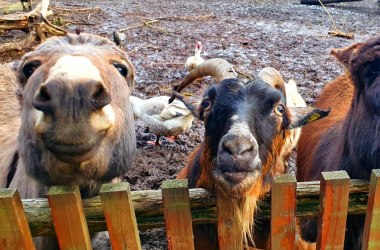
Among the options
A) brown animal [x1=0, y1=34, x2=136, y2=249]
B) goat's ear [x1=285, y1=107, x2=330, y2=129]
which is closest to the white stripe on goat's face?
brown animal [x1=0, y1=34, x2=136, y2=249]

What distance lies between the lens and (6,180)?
3158 mm

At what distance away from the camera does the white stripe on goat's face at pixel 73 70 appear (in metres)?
1.94

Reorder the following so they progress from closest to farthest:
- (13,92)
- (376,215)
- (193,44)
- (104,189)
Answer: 1. (104,189)
2. (376,215)
3. (13,92)
4. (193,44)

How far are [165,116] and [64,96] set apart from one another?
13.3 ft

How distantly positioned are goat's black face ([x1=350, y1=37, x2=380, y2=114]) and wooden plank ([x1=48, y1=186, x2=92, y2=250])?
6.68ft

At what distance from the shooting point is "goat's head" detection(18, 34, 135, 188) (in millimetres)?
1908

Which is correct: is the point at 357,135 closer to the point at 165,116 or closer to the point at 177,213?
the point at 177,213

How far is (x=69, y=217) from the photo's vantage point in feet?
6.82

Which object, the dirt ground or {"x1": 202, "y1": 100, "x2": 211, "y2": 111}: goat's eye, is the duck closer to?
the dirt ground

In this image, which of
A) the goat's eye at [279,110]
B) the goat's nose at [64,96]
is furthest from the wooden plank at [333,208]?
the goat's nose at [64,96]

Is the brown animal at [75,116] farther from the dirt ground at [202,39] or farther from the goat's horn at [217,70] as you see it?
the dirt ground at [202,39]

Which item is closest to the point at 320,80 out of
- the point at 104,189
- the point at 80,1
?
the point at 104,189

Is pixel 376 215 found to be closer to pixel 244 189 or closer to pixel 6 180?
pixel 244 189

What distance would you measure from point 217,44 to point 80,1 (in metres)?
10.3
